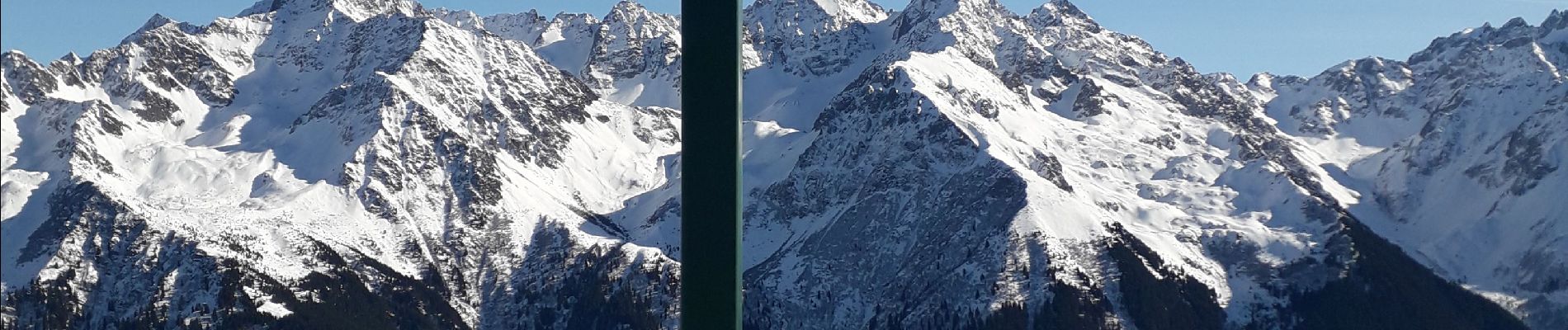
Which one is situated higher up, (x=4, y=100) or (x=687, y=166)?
(x=4, y=100)

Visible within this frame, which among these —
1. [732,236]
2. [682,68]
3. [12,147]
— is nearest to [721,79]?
[682,68]

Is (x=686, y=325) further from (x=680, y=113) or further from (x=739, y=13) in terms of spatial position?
(x=739, y=13)

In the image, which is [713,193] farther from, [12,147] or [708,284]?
[12,147]

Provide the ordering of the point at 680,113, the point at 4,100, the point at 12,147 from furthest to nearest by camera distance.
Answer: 1. the point at 12,147
2. the point at 4,100
3. the point at 680,113

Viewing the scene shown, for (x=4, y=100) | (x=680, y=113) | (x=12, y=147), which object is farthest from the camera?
(x=12, y=147)

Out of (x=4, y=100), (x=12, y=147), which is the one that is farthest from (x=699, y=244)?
(x=12, y=147)

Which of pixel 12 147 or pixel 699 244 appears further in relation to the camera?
pixel 12 147

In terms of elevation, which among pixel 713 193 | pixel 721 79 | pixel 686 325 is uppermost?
pixel 721 79
